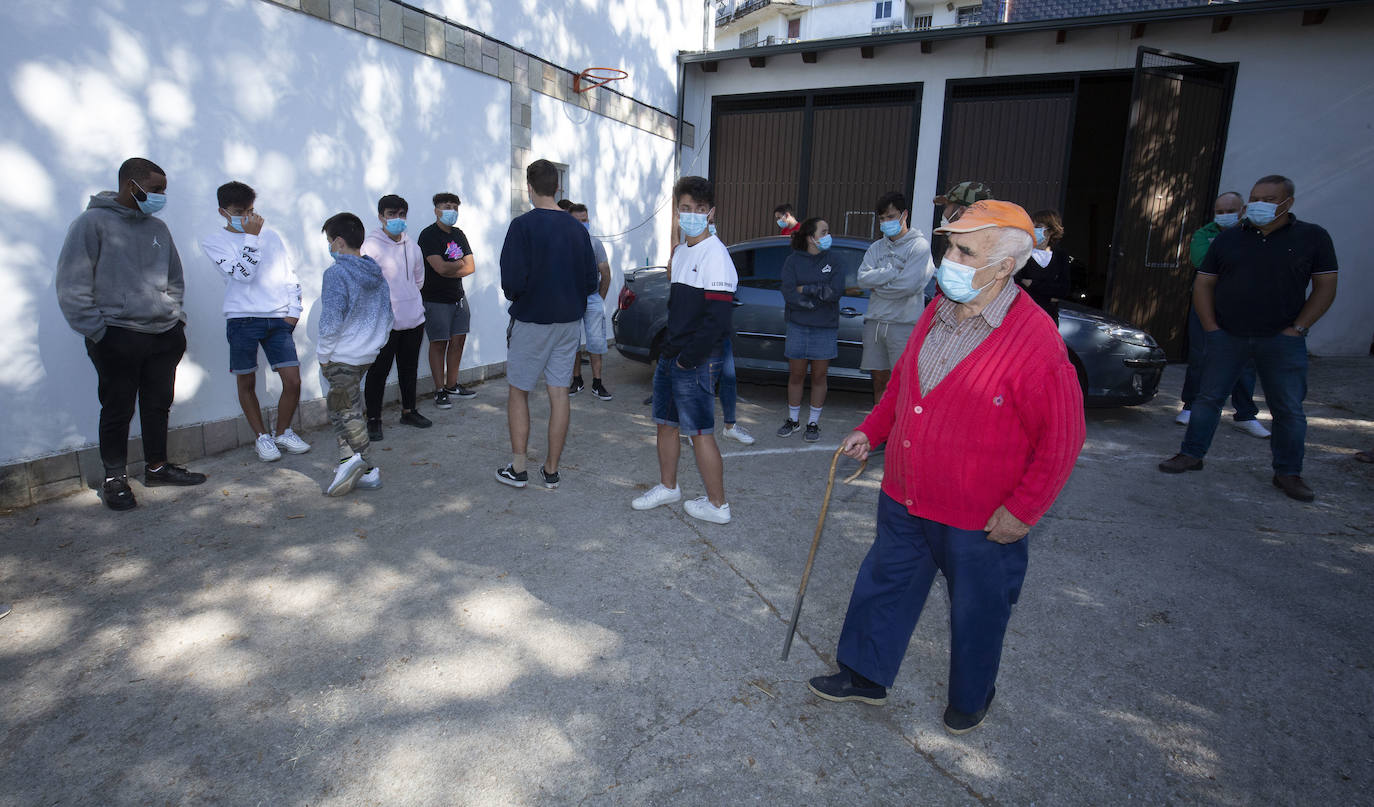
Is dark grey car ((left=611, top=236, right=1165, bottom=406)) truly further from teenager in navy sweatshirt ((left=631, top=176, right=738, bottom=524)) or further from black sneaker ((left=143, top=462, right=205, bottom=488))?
black sneaker ((left=143, top=462, right=205, bottom=488))

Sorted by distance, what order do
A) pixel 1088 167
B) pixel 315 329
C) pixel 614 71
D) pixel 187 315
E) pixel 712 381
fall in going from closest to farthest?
pixel 712 381, pixel 187 315, pixel 315 329, pixel 614 71, pixel 1088 167

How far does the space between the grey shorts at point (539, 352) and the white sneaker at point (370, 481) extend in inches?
42.6

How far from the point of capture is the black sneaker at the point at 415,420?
20.6 feet

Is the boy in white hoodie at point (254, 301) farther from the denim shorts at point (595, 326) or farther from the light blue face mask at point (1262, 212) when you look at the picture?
the light blue face mask at point (1262, 212)

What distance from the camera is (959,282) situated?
2.31 meters

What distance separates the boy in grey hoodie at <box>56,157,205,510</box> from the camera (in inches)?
160

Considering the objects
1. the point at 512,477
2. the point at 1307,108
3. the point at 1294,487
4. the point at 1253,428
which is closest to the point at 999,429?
the point at 512,477

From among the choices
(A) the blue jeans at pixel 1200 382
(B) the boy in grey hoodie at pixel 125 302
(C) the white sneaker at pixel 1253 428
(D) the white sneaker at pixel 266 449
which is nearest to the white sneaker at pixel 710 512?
(D) the white sneaker at pixel 266 449

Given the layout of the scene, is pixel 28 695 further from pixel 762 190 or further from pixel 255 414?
pixel 762 190

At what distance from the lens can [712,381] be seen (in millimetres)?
4320

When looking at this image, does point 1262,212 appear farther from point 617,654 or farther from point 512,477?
point 512,477

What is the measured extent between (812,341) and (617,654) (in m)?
3.69

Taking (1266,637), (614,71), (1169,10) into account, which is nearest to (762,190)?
(614,71)

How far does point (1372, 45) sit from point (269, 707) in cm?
1277
